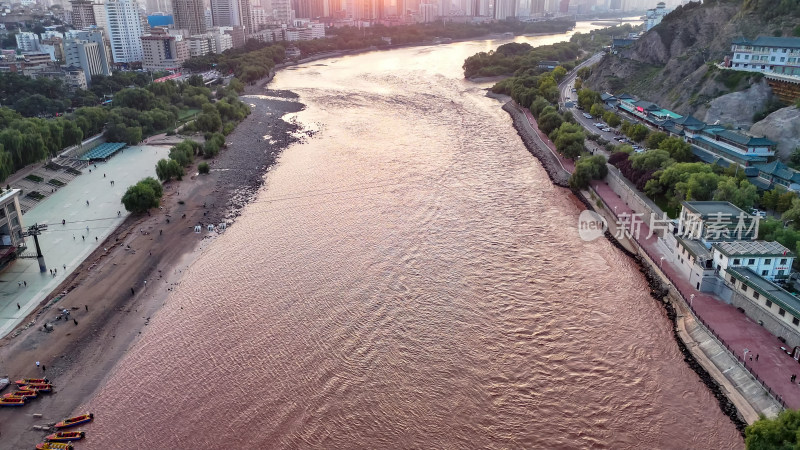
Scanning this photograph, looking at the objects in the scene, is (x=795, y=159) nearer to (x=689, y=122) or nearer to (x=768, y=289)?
(x=689, y=122)

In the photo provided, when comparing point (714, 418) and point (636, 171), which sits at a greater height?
point (636, 171)

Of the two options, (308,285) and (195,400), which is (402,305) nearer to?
(308,285)

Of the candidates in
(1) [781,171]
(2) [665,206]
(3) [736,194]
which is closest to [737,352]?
(3) [736,194]

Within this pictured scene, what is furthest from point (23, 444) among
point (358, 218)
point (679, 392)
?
point (679, 392)

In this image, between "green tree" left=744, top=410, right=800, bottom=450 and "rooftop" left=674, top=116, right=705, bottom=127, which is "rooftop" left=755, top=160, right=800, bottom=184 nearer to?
"rooftop" left=674, top=116, right=705, bottom=127

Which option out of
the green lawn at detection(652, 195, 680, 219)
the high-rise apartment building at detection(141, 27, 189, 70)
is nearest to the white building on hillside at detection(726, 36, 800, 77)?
the green lawn at detection(652, 195, 680, 219)

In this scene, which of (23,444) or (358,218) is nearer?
(23,444)

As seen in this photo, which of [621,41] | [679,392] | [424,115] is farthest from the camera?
[621,41]

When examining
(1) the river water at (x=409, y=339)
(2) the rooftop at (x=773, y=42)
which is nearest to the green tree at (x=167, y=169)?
(1) the river water at (x=409, y=339)
